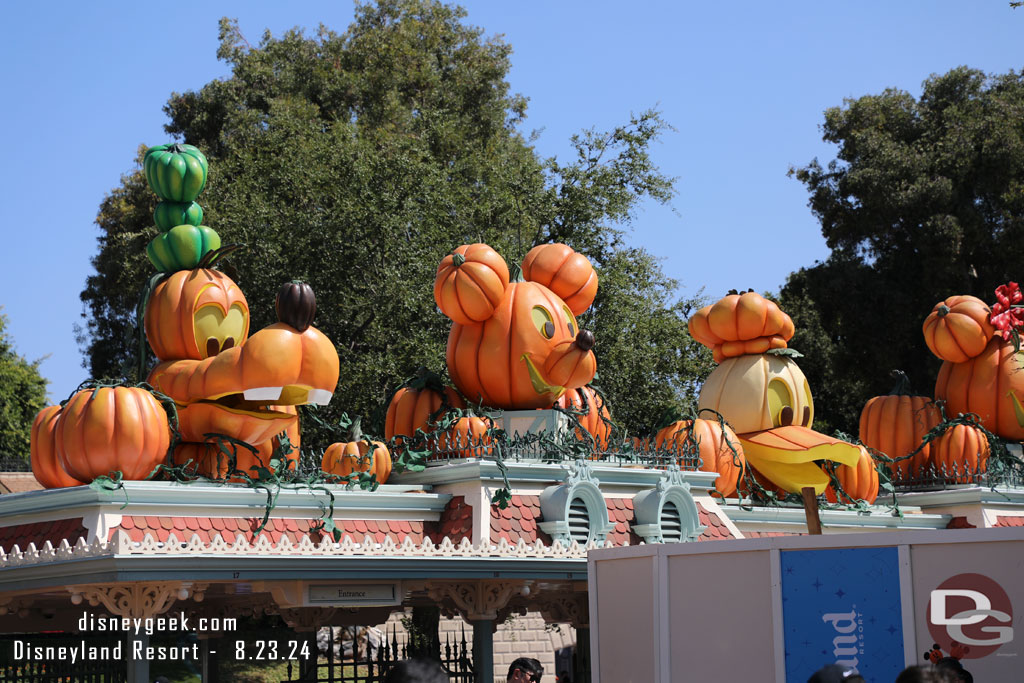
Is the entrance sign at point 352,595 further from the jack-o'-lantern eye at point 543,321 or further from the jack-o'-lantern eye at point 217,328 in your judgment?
the jack-o'-lantern eye at point 543,321

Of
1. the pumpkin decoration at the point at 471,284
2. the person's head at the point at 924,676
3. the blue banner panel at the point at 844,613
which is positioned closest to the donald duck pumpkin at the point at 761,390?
the pumpkin decoration at the point at 471,284

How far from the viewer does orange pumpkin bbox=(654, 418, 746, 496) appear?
54.0 feet

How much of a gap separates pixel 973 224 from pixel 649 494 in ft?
66.5

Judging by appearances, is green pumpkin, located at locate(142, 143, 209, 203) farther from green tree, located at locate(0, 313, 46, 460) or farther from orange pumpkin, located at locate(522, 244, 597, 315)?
green tree, located at locate(0, 313, 46, 460)

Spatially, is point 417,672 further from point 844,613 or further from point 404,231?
point 404,231

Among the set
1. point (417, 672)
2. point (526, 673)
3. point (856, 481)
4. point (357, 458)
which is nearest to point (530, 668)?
point (526, 673)

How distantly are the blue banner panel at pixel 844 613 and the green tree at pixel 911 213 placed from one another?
24837 millimetres

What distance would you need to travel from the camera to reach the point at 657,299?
92.0ft

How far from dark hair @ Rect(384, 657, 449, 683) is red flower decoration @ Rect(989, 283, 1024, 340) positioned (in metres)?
16.6

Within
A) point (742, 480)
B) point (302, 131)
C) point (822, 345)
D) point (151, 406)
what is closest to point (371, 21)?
point (302, 131)

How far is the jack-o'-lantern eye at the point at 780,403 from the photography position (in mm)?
17812

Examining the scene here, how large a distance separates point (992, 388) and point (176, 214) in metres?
12.5

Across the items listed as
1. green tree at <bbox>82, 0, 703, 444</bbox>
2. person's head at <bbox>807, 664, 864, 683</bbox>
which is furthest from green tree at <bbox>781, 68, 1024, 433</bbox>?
person's head at <bbox>807, 664, 864, 683</bbox>

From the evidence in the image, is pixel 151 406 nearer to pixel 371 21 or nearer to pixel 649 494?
pixel 649 494
